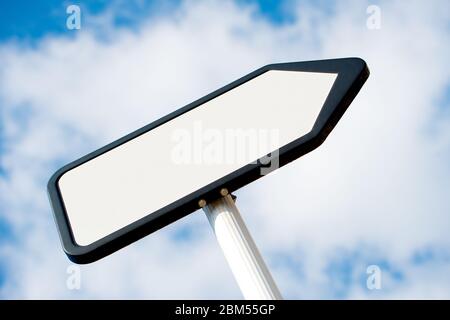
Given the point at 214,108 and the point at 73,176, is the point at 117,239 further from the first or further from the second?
the point at 214,108

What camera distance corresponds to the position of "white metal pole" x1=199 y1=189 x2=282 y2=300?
63.1 inches

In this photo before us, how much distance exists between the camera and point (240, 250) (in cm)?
166

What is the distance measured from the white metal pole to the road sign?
0.22 ft

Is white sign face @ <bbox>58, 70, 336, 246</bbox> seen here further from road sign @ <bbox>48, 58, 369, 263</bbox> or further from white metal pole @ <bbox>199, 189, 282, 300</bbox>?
white metal pole @ <bbox>199, 189, 282, 300</bbox>

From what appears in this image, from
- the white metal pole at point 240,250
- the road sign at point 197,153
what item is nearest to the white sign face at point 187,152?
the road sign at point 197,153

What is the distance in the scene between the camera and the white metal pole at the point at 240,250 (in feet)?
5.26

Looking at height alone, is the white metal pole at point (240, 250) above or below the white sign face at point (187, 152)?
below

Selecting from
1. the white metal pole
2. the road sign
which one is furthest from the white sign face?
the white metal pole

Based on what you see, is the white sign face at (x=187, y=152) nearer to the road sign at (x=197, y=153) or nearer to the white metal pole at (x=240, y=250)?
the road sign at (x=197, y=153)

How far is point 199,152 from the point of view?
195 centimetres

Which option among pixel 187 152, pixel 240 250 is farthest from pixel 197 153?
pixel 240 250

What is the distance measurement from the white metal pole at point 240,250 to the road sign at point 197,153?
2.7 inches

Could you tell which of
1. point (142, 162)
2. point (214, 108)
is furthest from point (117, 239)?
point (214, 108)

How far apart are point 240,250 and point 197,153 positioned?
46cm
